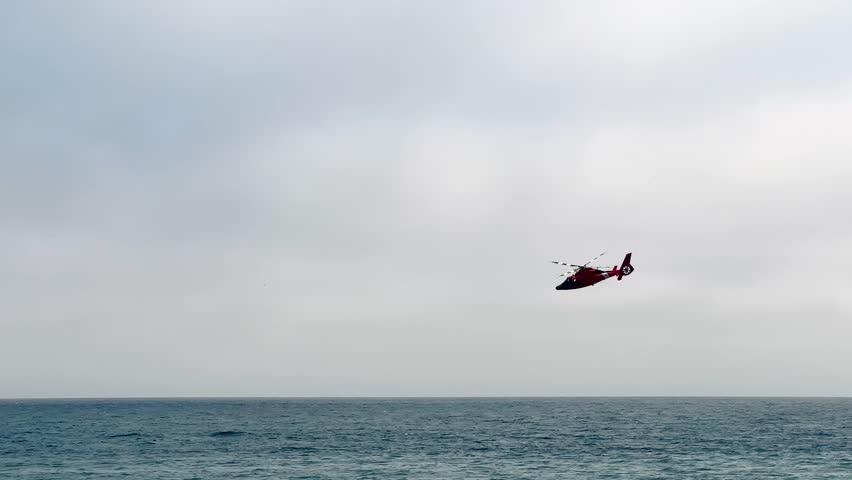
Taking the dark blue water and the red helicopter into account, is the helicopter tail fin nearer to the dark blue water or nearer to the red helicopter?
the red helicopter

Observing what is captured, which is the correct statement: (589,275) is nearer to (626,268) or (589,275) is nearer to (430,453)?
(626,268)

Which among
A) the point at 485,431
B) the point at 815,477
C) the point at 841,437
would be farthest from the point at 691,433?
the point at 815,477

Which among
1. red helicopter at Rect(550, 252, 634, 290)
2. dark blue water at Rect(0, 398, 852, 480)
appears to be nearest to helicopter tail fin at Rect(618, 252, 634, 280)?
red helicopter at Rect(550, 252, 634, 290)

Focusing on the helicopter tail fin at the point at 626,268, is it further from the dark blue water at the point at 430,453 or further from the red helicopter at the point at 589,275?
the dark blue water at the point at 430,453

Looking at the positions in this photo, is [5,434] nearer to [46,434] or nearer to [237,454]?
[46,434]

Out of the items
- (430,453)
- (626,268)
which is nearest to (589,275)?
(626,268)

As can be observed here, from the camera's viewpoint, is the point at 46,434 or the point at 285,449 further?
the point at 46,434

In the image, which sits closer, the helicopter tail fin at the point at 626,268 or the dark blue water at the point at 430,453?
the helicopter tail fin at the point at 626,268

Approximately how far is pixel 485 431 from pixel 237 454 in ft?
181

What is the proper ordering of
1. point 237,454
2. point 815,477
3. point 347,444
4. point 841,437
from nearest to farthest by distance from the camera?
point 815,477 < point 237,454 < point 347,444 < point 841,437

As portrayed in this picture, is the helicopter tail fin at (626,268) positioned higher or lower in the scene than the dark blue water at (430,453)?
higher

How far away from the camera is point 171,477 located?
2790 inches

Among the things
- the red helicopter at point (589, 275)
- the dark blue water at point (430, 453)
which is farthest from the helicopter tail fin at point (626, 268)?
the dark blue water at point (430, 453)

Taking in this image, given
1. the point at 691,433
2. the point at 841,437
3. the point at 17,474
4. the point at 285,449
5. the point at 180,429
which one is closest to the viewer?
the point at 17,474
